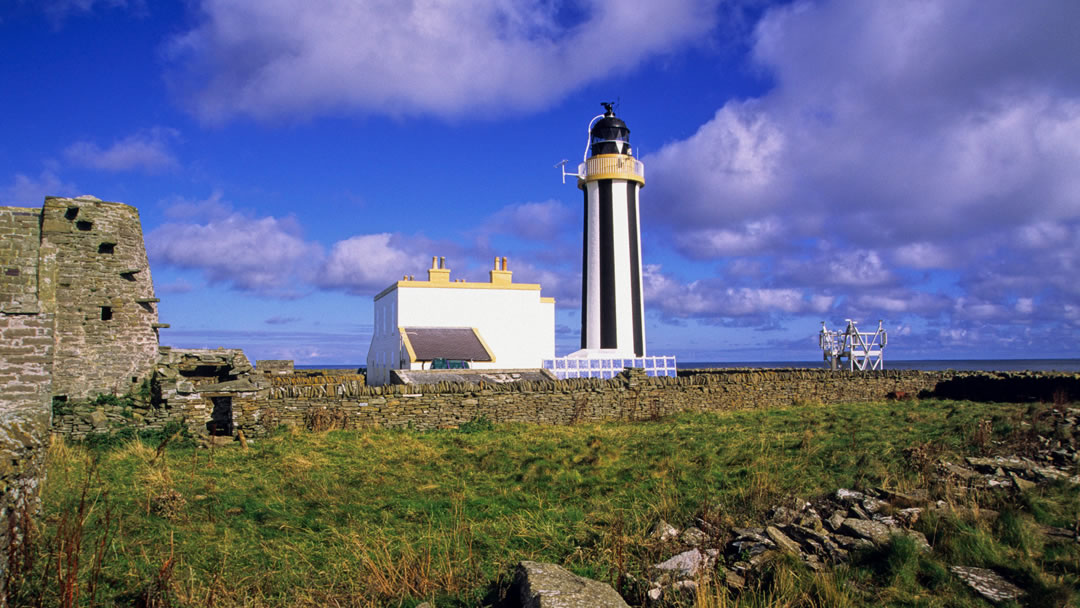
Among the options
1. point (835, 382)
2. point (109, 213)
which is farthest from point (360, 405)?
point (835, 382)

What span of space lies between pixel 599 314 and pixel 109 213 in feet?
59.4

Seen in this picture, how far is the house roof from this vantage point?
25.5m

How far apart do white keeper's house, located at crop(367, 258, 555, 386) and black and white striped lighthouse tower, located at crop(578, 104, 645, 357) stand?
2.58m

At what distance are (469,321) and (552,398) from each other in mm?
11627

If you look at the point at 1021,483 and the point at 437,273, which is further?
the point at 437,273

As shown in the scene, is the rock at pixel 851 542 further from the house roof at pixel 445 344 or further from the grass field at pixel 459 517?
the house roof at pixel 445 344

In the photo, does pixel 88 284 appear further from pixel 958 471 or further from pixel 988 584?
pixel 958 471

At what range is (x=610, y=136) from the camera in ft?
95.7

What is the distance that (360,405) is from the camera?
617 inches

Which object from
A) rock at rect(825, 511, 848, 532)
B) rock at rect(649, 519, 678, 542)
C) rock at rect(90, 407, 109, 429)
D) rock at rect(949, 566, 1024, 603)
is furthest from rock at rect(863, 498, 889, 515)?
rock at rect(90, 407, 109, 429)

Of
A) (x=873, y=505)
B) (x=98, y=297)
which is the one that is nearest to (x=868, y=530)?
(x=873, y=505)

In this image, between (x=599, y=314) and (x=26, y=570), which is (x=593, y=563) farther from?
(x=599, y=314)

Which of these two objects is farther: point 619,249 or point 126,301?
point 619,249

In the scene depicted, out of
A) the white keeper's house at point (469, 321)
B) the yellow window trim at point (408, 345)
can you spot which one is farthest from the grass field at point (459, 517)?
the white keeper's house at point (469, 321)
